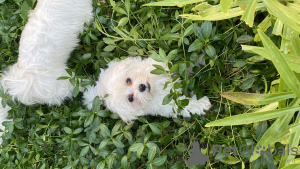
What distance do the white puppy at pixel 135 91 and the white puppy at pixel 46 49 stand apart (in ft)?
1.17

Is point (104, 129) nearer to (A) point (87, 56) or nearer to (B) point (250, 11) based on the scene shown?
(A) point (87, 56)

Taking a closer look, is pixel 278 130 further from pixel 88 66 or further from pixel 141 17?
pixel 88 66

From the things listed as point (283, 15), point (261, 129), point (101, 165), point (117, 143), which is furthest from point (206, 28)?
point (101, 165)

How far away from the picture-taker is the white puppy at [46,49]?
157 centimetres

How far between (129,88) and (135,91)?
0.17 ft

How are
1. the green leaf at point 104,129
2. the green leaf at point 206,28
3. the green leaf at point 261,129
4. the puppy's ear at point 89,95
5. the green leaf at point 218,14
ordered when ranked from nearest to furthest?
the green leaf at point 218,14
the green leaf at point 261,129
the green leaf at point 206,28
the green leaf at point 104,129
the puppy's ear at point 89,95

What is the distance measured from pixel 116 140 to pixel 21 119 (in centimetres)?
82

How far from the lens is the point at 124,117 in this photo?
153 cm

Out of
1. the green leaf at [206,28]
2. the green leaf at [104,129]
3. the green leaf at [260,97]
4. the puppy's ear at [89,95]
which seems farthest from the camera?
the puppy's ear at [89,95]

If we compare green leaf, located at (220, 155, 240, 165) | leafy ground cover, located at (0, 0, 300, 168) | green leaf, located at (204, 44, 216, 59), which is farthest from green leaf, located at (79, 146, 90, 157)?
green leaf, located at (204, 44, 216, 59)

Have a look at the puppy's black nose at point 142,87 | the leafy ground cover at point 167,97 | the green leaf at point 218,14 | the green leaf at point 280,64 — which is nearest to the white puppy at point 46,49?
the leafy ground cover at point 167,97

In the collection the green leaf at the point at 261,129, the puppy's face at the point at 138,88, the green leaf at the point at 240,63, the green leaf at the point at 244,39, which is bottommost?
the green leaf at the point at 261,129

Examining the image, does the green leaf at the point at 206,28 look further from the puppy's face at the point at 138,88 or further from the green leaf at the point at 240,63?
the puppy's face at the point at 138,88

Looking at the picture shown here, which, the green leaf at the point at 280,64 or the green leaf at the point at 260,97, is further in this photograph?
the green leaf at the point at 260,97
